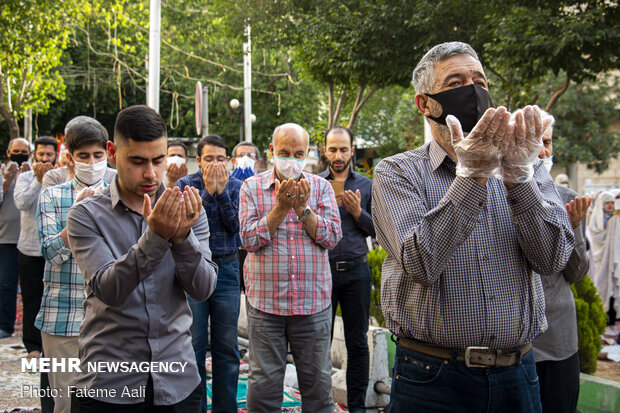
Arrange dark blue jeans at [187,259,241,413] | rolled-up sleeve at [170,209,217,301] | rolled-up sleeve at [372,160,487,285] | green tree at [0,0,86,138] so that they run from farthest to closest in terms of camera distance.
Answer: green tree at [0,0,86,138]
dark blue jeans at [187,259,241,413]
rolled-up sleeve at [170,209,217,301]
rolled-up sleeve at [372,160,487,285]

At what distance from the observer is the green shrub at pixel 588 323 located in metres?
5.29

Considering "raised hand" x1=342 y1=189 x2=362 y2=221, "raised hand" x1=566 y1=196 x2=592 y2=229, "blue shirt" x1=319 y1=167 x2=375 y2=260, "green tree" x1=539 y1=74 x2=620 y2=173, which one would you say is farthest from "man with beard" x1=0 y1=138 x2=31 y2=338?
"green tree" x1=539 y1=74 x2=620 y2=173

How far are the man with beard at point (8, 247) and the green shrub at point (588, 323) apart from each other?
21.9 feet

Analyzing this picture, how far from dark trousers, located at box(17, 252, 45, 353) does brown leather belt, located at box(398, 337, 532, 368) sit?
560cm

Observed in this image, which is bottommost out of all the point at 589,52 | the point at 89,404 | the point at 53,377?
the point at 53,377

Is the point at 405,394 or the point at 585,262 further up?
the point at 585,262

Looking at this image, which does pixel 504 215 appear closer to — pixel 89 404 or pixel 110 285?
pixel 110 285

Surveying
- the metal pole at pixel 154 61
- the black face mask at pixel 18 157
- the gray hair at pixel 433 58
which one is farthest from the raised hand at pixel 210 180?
the metal pole at pixel 154 61

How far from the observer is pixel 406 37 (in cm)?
1225

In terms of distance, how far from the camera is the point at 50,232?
13.1 ft

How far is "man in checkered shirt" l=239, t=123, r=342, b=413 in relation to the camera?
165 inches

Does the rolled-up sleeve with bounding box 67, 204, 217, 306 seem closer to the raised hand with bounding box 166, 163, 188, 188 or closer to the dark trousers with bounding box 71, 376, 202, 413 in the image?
the dark trousers with bounding box 71, 376, 202, 413

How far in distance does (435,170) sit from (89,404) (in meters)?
1.77

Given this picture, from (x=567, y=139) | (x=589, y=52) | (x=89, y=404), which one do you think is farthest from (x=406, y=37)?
(x=567, y=139)
